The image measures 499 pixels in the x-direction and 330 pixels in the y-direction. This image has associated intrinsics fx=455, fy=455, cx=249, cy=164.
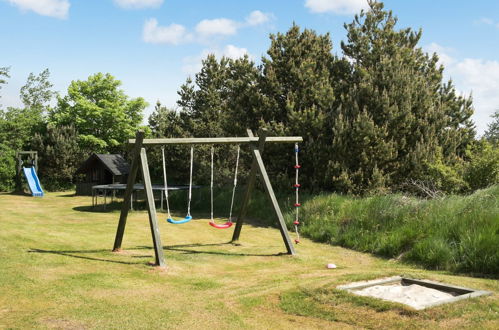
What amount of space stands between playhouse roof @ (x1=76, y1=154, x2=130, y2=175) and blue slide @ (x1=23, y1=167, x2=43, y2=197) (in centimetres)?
273

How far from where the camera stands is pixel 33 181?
30.7 metres

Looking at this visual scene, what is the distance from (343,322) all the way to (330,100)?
44.1ft

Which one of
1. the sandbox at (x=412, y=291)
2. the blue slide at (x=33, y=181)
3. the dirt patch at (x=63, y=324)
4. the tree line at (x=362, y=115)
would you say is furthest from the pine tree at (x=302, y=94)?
the blue slide at (x=33, y=181)

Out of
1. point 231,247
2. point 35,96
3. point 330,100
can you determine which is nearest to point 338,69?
point 330,100

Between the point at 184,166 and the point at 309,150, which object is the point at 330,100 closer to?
the point at 309,150

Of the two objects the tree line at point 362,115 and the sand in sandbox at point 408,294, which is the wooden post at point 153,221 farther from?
the tree line at point 362,115

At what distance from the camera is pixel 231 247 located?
39.8 ft

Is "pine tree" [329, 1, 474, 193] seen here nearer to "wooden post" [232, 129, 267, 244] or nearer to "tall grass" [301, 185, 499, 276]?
Result: "tall grass" [301, 185, 499, 276]

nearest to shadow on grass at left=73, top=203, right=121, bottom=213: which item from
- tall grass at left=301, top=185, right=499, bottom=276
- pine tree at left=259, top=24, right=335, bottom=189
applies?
pine tree at left=259, top=24, right=335, bottom=189

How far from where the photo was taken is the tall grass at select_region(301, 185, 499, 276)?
9.18 metres

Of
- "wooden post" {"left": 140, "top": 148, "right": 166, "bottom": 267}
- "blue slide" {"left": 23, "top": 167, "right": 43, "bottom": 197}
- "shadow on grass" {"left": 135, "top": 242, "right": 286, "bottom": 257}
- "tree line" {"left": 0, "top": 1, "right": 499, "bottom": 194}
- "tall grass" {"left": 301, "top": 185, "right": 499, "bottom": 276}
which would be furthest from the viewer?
"blue slide" {"left": 23, "top": 167, "right": 43, "bottom": 197}

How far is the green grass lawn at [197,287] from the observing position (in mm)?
5891

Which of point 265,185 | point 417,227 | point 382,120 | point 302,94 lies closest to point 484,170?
point 382,120

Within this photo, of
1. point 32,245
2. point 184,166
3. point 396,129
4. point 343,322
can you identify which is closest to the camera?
point 343,322
